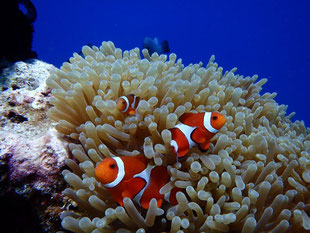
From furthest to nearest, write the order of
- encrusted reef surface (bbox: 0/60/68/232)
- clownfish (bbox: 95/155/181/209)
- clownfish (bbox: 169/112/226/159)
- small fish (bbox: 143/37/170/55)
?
1. small fish (bbox: 143/37/170/55)
2. encrusted reef surface (bbox: 0/60/68/232)
3. clownfish (bbox: 169/112/226/159)
4. clownfish (bbox: 95/155/181/209)

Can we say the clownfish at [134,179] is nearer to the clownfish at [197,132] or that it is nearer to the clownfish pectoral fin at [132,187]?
the clownfish pectoral fin at [132,187]

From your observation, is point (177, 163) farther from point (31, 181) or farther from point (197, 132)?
point (31, 181)

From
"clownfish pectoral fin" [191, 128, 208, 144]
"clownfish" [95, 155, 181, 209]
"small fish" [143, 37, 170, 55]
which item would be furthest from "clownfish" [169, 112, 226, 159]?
"small fish" [143, 37, 170, 55]

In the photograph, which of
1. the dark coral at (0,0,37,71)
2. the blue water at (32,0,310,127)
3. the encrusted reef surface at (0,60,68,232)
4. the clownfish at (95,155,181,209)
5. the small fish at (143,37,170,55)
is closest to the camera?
the clownfish at (95,155,181,209)

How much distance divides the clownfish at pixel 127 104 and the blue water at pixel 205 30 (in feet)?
174

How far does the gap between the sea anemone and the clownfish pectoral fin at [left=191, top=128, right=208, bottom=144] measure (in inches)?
4.0

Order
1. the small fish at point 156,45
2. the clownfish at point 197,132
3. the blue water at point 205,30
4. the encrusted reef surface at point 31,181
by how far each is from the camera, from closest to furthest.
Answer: the clownfish at point 197,132 → the encrusted reef surface at point 31,181 → the small fish at point 156,45 → the blue water at point 205,30

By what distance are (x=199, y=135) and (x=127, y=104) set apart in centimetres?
48

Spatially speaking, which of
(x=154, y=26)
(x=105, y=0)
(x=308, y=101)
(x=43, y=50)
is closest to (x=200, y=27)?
(x=154, y=26)

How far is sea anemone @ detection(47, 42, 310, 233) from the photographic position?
4.02ft

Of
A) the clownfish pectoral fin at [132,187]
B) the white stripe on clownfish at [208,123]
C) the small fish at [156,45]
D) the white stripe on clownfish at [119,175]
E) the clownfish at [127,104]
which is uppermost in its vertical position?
the small fish at [156,45]

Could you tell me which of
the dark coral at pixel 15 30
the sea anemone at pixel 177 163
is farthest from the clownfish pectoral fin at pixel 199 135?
the dark coral at pixel 15 30

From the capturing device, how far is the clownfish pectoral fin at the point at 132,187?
1.19 meters

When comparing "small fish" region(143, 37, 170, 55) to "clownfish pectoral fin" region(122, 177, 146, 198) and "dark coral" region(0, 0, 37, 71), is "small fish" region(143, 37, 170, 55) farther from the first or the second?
"clownfish pectoral fin" region(122, 177, 146, 198)
